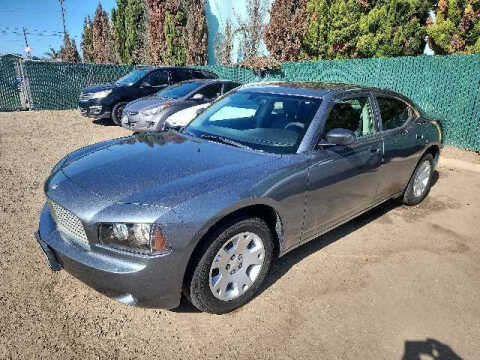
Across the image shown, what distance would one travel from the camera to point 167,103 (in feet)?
27.3

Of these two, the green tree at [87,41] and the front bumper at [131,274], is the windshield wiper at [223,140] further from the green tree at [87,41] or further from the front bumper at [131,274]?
the green tree at [87,41]

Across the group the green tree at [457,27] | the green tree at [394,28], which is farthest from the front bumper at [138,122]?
the green tree at [457,27]

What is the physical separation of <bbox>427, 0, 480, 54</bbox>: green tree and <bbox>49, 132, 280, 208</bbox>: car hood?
10.8 meters

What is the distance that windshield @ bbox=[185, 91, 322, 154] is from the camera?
309cm

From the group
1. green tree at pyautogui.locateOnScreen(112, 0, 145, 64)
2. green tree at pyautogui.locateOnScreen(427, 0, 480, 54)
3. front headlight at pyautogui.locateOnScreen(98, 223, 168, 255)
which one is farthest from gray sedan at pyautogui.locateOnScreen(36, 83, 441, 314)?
green tree at pyautogui.locateOnScreen(112, 0, 145, 64)

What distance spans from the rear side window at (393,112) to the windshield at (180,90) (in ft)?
18.8

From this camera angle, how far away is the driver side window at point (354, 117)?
326 centimetres

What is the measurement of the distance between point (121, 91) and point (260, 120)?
822cm

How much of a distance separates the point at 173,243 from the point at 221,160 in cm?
86

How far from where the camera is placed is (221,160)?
275 centimetres

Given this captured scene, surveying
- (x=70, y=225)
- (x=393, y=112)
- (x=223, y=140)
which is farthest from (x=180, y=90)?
(x=70, y=225)

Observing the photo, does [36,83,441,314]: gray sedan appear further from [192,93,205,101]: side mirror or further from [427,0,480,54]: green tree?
[427,0,480,54]: green tree

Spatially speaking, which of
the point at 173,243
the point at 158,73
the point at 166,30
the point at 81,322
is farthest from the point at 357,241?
the point at 166,30

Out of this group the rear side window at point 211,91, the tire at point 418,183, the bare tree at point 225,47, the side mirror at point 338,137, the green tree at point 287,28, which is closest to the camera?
the side mirror at point 338,137
